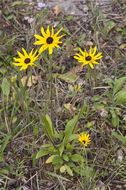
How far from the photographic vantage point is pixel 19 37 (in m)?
3.00

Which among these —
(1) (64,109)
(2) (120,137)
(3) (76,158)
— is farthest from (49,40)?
(2) (120,137)

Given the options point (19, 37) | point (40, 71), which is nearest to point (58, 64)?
point (40, 71)

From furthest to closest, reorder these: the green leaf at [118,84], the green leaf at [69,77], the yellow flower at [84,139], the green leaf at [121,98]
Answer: the green leaf at [69,77]
the green leaf at [118,84]
the green leaf at [121,98]
the yellow flower at [84,139]

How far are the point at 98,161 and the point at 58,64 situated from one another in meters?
1.34

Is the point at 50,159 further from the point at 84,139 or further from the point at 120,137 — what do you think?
the point at 120,137

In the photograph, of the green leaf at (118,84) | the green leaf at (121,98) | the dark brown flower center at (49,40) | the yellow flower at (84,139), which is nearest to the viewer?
the dark brown flower center at (49,40)

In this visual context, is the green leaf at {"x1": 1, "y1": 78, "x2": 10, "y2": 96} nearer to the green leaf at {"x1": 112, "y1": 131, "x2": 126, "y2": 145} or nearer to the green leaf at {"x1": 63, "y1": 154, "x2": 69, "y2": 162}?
the green leaf at {"x1": 63, "y1": 154, "x2": 69, "y2": 162}

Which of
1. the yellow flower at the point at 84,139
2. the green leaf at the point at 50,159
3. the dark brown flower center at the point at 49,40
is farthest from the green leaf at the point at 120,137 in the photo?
the dark brown flower center at the point at 49,40

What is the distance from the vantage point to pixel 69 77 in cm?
264

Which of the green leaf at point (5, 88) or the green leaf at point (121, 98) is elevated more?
the green leaf at point (5, 88)

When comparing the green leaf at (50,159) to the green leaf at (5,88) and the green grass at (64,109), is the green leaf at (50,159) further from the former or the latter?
the green leaf at (5,88)

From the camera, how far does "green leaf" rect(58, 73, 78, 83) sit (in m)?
2.63

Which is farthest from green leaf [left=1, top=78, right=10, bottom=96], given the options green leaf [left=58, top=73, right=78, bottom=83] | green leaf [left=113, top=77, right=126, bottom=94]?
green leaf [left=113, top=77, right=126, bottom=94]

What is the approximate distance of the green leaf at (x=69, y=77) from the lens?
2.63 m
